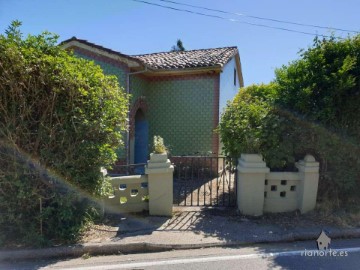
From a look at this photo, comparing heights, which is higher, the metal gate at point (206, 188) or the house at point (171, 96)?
the house at point (171, 96)

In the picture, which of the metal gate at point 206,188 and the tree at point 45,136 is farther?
the metal gate at point 206,188

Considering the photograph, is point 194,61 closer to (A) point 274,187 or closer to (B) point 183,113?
(B) point 183,113

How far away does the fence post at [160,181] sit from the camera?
15.5 feet

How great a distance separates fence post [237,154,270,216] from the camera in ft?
15.8

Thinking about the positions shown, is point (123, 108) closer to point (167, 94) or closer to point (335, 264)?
point (335, 264)

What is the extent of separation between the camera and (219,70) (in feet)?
30.2

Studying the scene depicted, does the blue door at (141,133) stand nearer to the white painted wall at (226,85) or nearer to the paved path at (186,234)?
the white painted wall at (226,85)

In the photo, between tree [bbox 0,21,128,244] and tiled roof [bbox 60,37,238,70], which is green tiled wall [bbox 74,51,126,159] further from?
tree [bbox 0,21,128,244]

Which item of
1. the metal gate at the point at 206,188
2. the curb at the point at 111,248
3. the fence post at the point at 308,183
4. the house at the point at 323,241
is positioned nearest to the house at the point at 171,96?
the metal gate at the point at 206,188

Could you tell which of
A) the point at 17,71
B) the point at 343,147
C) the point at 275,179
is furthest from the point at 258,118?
the point at 17,71

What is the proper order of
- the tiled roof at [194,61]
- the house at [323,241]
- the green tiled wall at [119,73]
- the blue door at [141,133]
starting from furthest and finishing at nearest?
the blue door at [141,133] → the tiled roof at [194,61] → the green tiled wall at [119,73] → the house at [323,241]

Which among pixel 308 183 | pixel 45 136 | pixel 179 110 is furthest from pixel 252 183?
pixel 179 110

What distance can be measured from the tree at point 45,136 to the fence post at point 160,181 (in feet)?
3.30

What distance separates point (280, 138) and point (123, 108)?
9.88 feet
